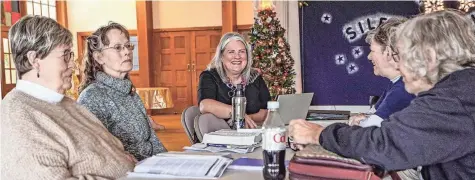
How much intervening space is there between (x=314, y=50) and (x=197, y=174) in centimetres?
454

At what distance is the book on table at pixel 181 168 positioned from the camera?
1.34 m

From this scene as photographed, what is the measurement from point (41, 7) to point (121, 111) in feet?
29.3

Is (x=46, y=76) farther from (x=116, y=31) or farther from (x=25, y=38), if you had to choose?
(x=116, y=31)

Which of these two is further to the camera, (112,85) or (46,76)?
(112,85)

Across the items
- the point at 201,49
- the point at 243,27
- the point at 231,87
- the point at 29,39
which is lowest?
the point at 231,87

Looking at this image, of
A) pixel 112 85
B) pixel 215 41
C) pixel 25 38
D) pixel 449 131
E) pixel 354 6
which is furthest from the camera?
pixel 215 41

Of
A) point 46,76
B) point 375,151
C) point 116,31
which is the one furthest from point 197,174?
point 116,31

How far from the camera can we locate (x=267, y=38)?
570cm

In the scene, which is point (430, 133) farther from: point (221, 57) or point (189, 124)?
point (221, 57)

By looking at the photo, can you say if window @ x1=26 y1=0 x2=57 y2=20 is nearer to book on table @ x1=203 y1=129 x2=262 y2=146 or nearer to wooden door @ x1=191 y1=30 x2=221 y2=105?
wooden door @ x1=191 y1=30 x2=221 y2=105

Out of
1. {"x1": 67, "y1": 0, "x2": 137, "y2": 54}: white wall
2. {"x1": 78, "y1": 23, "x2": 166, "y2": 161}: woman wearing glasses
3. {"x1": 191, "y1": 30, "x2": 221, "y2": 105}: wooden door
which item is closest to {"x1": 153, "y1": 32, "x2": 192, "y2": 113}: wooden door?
{"x1": 191, "y1": 30, "x2": 221, "y2": 105}: wooden door

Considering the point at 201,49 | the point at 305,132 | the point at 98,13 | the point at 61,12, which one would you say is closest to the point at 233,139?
the point at 305,132

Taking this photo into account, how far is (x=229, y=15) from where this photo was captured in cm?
938

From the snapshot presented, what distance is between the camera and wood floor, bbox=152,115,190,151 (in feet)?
19.4
